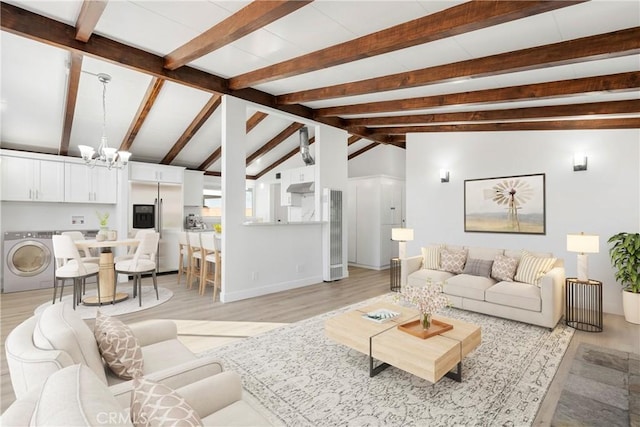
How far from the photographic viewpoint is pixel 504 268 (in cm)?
428

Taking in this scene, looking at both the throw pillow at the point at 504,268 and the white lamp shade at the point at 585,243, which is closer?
the white lamp shade at the point at 585,243

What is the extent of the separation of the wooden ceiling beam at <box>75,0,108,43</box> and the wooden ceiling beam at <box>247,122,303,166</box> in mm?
4324

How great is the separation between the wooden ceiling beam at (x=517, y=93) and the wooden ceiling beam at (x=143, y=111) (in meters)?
3.06

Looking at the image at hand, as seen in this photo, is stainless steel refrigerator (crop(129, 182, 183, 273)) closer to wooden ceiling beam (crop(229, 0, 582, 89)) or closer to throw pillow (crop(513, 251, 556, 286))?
wooden ceiling beam (crop(229, 0, 582, 89))

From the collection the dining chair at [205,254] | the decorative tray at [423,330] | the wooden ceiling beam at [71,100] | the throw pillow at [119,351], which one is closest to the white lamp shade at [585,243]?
the decorative tray at [423,330]

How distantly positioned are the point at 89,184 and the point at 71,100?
6.85 feet

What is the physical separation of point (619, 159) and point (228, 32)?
17.1 feet

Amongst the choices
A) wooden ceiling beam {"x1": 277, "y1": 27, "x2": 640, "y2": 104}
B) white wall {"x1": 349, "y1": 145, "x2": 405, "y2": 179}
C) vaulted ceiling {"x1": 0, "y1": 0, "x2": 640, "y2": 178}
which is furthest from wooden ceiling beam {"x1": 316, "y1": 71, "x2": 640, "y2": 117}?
white wall {"x1": 349, "y1": 145, "x2": 405, "y2": 179}

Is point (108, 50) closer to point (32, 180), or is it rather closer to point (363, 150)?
point (32, 180)

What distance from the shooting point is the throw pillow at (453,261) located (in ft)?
15.5

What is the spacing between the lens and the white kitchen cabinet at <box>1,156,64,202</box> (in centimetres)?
532

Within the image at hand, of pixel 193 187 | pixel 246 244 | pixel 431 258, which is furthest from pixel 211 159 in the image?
pixel 431 258

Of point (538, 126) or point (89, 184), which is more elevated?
point (538, 126)

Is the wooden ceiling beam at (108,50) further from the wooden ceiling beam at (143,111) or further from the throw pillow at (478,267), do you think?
the throw pillow at (478,267)
